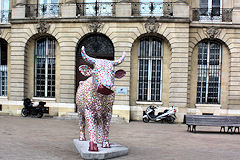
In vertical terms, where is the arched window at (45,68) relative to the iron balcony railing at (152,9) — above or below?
below

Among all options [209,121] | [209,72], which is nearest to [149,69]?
[209,72]

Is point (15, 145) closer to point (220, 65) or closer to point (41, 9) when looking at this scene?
point (41, 9)

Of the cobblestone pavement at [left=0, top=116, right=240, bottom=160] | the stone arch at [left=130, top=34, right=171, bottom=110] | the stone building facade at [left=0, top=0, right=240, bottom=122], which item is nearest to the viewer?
the cobblestone pavement at [left=0, top=116, right=240, bottom=160]

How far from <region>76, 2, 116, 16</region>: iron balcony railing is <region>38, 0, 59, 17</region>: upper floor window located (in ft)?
5.26

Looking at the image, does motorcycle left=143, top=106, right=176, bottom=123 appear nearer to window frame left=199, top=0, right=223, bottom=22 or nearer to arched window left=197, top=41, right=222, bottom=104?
arched window left=197, top=41, right=222, bottom=104

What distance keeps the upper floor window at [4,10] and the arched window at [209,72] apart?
13675 millimetres

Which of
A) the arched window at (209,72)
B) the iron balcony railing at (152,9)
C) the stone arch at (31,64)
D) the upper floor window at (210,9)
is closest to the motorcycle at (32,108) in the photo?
the stone arch at (31,64)

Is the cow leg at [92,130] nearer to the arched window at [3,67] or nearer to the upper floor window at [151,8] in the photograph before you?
the upper floor window at [151,8]

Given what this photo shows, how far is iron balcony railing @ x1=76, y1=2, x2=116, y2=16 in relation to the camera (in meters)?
18.4

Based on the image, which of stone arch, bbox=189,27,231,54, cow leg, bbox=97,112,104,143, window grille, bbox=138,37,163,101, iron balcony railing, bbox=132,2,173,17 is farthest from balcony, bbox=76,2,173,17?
cow leg, bbox=97,112,104,143

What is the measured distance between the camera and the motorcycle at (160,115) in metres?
16.9

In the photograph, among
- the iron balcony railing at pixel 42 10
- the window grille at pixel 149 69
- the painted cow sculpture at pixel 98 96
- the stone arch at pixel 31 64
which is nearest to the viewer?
the painted cow sculpture at pixel 98 96

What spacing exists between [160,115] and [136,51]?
4.42 metres

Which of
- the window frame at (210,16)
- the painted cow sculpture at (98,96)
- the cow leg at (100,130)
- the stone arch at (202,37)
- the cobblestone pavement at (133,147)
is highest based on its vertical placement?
the window frame at (210,16)
